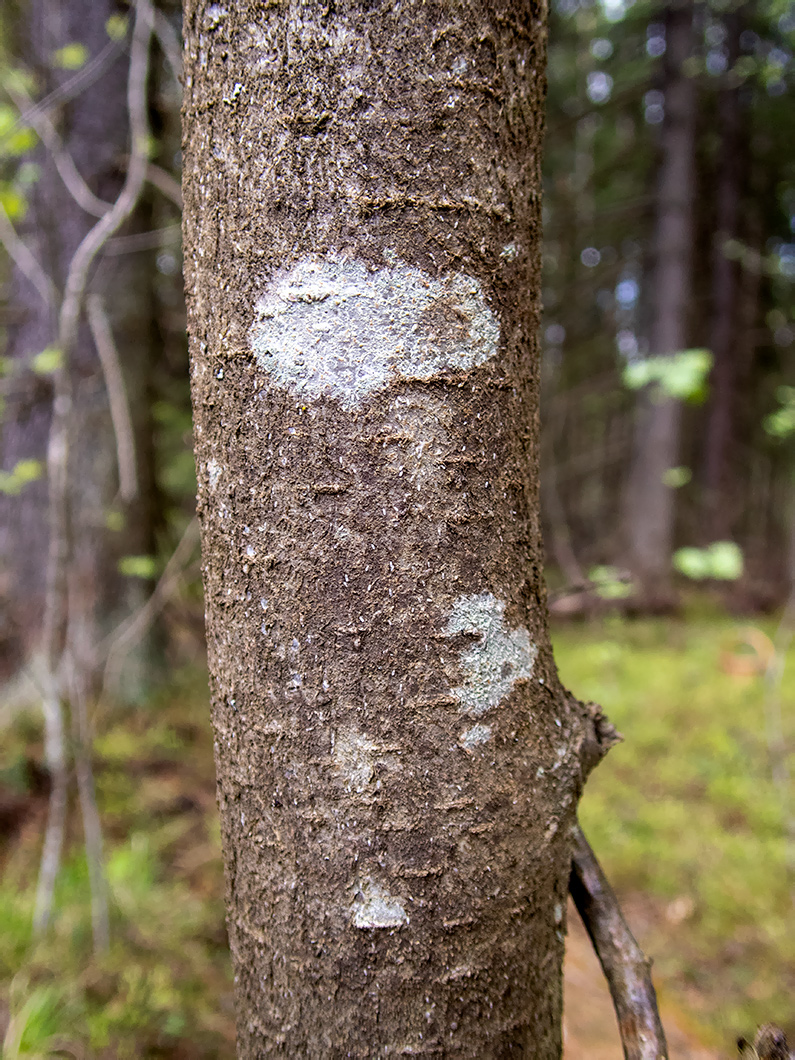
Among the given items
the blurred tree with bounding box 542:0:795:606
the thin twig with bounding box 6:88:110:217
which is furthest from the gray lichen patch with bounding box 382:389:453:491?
the blurred tree with bounding box 542:0:795:606

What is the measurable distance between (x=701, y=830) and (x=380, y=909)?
3.61 meters

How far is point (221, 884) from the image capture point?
117 inches

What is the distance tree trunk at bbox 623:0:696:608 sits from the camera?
7.09 metres

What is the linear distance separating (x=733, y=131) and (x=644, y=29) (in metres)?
2.31

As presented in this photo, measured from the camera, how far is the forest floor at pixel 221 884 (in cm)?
220

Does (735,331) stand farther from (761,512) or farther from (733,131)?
(761,512)

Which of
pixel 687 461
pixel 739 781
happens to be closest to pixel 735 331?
pixel 687 461

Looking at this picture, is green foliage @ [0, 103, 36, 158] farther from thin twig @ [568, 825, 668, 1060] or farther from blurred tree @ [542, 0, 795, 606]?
blurred tree @ [542, 0, 795, 606]

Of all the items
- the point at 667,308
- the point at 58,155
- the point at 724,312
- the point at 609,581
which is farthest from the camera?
the point at 724,312

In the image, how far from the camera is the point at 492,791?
684mm

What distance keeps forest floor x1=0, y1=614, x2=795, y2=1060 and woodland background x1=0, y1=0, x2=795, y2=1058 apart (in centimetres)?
1

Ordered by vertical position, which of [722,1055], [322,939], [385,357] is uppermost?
[385,357]

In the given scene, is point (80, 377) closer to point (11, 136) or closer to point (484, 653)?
point (11, 136)

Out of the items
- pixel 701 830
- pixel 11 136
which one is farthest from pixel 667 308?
pixel 11 136
